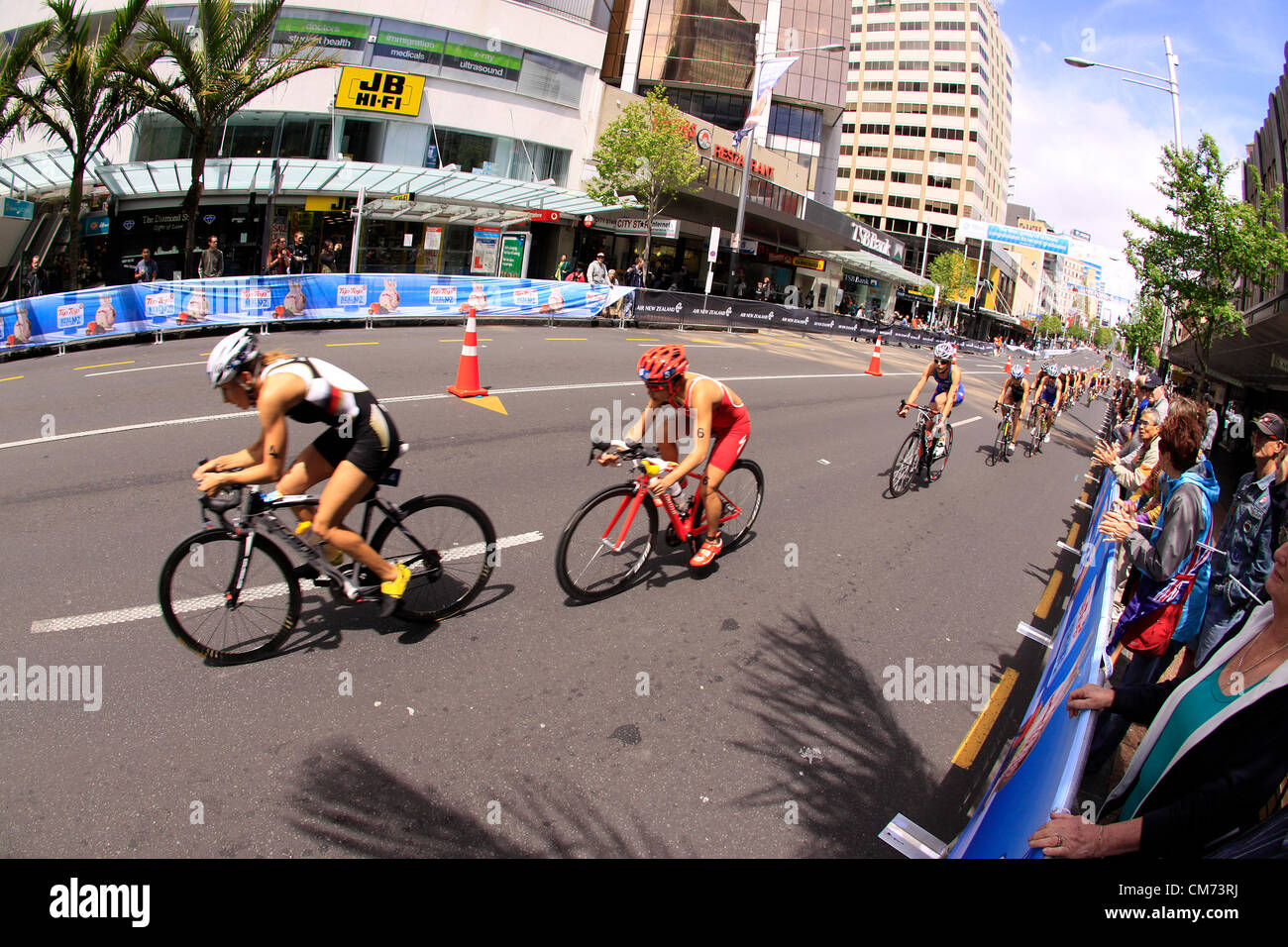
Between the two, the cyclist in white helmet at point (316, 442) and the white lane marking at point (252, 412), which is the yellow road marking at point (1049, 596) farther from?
the white lane marking at point (252, 412)

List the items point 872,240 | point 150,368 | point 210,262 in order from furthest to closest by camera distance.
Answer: point 872,240
point 210,262
point 150,368

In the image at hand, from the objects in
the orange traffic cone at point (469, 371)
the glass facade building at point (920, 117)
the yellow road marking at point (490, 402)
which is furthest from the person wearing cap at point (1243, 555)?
the glass facade building at point (920, 117)

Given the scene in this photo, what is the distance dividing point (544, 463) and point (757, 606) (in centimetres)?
346

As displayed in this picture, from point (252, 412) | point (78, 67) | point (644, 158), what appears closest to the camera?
point (252, 412)

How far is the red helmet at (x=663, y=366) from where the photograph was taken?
201 inches

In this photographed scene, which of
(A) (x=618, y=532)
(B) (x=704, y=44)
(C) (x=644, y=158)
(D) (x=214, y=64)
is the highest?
(B) (x=704, y=44)

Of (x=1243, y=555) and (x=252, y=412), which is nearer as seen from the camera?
(x=1243, y=555)

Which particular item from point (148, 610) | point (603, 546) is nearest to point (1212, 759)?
point (603, 546)

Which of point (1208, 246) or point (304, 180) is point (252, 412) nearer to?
point (1208, 246)

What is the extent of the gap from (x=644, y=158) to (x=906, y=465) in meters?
25.8

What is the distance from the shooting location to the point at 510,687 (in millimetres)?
4074

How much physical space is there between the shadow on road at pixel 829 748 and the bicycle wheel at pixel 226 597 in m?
2.67
